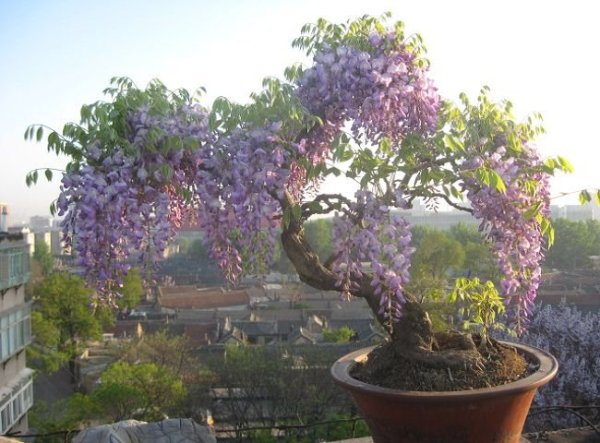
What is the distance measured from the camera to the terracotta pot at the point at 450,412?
10.7ft

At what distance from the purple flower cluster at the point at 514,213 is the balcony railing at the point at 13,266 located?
774 inches

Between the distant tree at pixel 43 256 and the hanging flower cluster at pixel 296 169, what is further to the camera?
the distant tree at pixel 43 256

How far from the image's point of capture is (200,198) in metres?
3.15

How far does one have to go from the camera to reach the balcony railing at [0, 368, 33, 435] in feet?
66.0

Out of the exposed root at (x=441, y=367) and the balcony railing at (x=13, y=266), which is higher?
the exposed root at (x=441, y=367)

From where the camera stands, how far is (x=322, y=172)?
330 centimetres

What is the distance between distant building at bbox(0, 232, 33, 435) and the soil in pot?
62.7 ft

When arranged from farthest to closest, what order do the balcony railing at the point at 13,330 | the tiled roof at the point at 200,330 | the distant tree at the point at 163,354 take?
the tiled roof at the point at 200,330 → the distant tree at the point at 163,354 → the balcony railing at the point at 13,330

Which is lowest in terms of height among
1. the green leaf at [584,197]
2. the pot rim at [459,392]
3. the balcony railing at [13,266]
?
the balcony railing at [13,266]

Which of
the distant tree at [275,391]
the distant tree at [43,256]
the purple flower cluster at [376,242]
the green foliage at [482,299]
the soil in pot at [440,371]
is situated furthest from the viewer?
the distant tree at [43,256]

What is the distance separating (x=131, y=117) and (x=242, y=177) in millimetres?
711

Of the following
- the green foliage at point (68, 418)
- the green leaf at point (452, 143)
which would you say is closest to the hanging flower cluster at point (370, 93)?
the green leaf at point (452, 143)

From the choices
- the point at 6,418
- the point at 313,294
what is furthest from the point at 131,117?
the point at 313,294

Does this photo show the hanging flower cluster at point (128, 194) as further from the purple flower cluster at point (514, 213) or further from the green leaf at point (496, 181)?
the purple flower cluster at point (514, 213)
